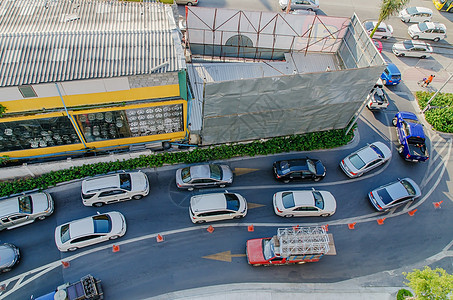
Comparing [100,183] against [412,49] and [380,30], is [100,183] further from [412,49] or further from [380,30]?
[412,49]

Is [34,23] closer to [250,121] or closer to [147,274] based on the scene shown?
[250,121]

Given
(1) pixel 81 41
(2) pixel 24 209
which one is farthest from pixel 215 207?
(1) pixel 81 41

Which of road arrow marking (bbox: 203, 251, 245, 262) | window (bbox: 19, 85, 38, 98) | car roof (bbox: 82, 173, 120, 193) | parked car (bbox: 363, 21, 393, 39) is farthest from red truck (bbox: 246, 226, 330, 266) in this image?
parked car (bbox: 363, 21, 393, 39)

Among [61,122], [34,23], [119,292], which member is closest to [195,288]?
[119,292]

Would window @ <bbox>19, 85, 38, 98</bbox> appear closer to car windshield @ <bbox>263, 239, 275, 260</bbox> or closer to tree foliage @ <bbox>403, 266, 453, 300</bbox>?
car windshield @ <bbox>263, 239, 275, 260</bbox>

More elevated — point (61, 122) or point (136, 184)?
point (61, 122)

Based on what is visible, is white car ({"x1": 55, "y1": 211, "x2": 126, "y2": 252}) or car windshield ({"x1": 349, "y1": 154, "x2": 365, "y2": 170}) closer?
white car ({"x1": 55, "y1": 211, "x2": 126, "y2": 252})

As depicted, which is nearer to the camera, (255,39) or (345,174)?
(345,174)

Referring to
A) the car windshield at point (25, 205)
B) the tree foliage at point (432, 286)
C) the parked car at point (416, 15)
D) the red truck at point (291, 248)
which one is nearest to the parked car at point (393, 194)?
the red truck at point (291, 248)
